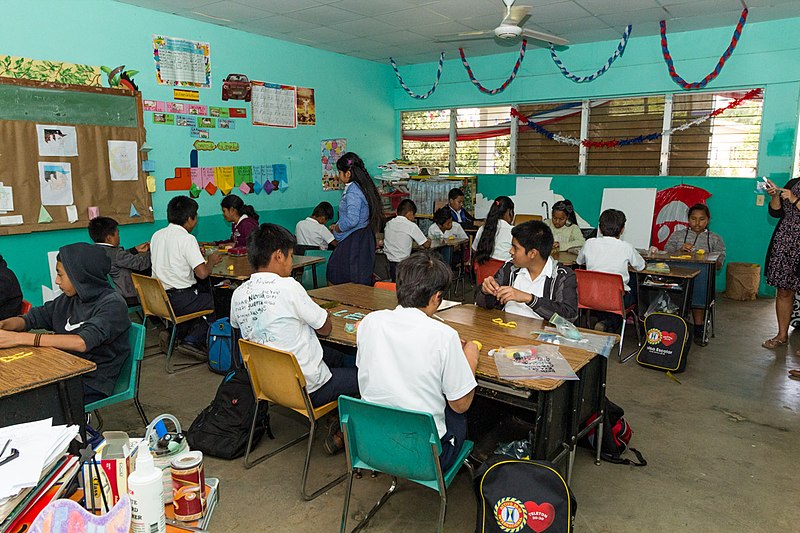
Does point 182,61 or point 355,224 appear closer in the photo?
point 355,224

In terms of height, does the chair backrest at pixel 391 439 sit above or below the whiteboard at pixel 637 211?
below

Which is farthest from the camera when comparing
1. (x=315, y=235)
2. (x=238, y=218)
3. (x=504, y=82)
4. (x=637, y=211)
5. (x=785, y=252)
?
(x=504, y=82)

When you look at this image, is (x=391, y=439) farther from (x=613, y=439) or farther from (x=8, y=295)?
(x=8, y=295)

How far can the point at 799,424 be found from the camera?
355 cm

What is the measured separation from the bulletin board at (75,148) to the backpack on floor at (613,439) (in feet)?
15.8

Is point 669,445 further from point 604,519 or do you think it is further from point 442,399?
point 442,399

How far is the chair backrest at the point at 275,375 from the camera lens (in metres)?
2.52

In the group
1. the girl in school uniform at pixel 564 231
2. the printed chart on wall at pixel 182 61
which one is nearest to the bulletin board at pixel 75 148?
the printed chart on wall at pixel 182 61

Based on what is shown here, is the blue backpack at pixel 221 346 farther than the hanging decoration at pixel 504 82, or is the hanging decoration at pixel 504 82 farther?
the hanging decoration at pixel 504 82

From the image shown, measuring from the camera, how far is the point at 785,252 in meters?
4.76

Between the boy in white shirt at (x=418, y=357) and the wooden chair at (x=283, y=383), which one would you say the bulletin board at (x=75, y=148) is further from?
the boy in white shirt at (x=418, y=357)

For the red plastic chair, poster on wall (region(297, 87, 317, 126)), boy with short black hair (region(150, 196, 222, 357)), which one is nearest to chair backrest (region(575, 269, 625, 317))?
the red plastic chair

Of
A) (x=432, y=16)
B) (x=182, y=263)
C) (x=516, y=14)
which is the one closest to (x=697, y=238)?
(x=516, y=14)

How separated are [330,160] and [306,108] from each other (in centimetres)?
81
